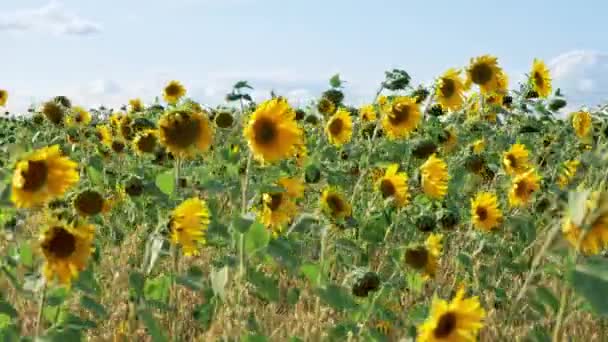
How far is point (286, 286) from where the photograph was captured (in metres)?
3.65

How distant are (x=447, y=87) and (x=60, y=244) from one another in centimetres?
279

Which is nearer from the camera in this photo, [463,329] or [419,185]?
[463,329]

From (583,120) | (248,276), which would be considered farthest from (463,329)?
(583,120)

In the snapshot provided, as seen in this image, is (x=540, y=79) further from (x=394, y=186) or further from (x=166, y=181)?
(x=166, y=181)

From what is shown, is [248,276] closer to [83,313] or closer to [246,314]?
[246,314]

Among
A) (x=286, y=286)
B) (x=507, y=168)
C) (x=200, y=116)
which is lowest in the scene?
(x=286, y=286)

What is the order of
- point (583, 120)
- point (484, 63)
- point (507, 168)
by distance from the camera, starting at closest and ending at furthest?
point (507, 168) → point (484, 63) → point (583, 120)

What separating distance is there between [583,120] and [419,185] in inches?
84.6

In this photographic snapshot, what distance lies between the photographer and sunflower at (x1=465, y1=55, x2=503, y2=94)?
444 cm

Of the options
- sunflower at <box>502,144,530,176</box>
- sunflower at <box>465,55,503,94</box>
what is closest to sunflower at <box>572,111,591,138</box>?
sunflower at <box>465,55,503,94</box>

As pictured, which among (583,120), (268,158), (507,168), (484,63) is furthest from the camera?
(583,120)

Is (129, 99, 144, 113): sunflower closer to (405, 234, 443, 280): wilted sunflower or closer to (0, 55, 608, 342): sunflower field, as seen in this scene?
(0, 55, 608, 342): sunflower field

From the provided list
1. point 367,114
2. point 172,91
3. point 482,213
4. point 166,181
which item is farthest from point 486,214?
point 172,91

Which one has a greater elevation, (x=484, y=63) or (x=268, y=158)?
(x=484, y=63)
